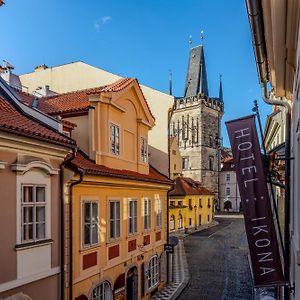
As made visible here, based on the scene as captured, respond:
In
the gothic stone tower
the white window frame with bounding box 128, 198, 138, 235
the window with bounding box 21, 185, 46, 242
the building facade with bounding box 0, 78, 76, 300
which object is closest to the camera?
the building facade with bounding box 0, 78, 76, 300

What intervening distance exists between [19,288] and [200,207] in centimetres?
4160

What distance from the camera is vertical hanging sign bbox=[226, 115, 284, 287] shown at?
5281 millimetres

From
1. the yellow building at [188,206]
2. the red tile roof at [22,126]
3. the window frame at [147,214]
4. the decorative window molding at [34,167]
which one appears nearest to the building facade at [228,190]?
the yellow building at [188,206]

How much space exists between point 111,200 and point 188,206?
32992 millimetres

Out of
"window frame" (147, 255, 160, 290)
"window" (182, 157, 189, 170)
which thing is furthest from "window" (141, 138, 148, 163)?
"window" (182, 157, 189, 170)

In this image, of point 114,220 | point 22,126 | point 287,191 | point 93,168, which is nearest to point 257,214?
point 287,191

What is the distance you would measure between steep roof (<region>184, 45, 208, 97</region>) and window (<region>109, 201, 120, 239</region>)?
6342 cm

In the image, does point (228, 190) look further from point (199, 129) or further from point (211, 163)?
point (199, 129)

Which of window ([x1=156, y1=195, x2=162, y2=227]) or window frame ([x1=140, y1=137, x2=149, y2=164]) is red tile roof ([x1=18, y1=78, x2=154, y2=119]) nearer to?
window frame ([x1=140, y1=137, x2=149, y2=164])

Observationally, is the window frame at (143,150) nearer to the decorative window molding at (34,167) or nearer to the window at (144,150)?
the window at (144,150)

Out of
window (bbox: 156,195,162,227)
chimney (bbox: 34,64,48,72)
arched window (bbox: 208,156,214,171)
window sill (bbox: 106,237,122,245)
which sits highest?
chimney (bbox: 34,64,48,72)

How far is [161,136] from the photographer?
1972 centimetres

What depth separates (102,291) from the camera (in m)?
12.2

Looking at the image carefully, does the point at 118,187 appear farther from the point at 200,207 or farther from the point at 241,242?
the point at 200,207
